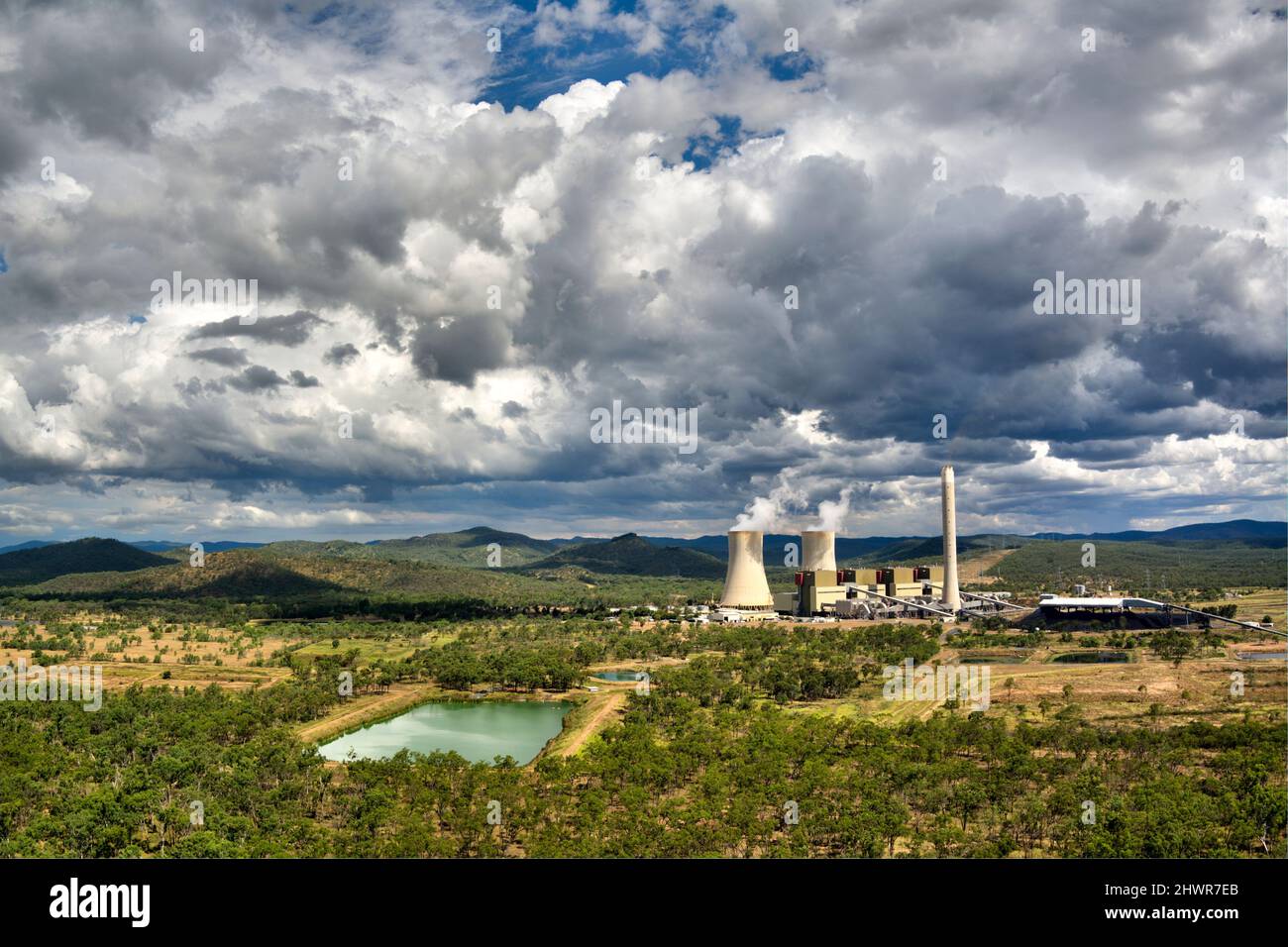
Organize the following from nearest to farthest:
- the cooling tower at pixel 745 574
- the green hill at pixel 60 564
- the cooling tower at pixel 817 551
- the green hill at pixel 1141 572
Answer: the cooling tower at pixel 745 574
the cooling tower at pixel 817 551
the green hill at pixel 1141 572
the green hill at pixel 60 564

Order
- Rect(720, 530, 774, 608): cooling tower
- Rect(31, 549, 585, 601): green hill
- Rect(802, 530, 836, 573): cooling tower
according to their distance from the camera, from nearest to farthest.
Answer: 1. Rect(720, 530, 774, 608): cooling tower
2. Rect(802, 530, 836, 573): cooling tower
3. Rect(31, 549, 585, 601): green hill

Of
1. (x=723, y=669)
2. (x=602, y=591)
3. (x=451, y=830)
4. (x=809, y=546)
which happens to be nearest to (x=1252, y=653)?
(x=723, y=669)

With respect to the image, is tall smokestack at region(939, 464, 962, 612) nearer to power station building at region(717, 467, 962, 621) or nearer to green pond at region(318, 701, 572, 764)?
power station building at region(717, 467, 962, 621)

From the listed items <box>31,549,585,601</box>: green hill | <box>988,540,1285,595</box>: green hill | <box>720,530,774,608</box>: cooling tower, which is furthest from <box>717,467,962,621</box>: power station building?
<box>31,549,585,601</box>: green hill

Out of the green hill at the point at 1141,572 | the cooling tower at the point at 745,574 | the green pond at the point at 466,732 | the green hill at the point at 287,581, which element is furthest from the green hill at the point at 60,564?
the green hill at the point at 1141,572

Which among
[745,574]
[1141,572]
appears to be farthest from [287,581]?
[1141,572]

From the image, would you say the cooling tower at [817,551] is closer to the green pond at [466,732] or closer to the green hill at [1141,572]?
the green hill at [1141,572]
